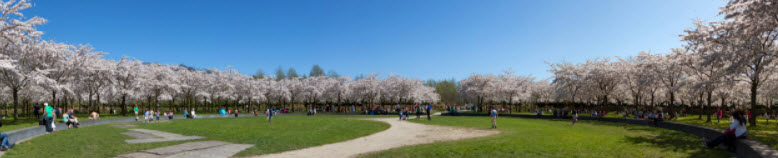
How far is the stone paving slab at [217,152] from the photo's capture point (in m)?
12.6

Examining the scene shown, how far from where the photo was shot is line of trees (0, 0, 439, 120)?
25752 millimetres

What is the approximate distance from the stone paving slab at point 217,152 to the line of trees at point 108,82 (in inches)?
484

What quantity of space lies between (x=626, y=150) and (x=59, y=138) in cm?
2300

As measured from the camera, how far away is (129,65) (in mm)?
44562

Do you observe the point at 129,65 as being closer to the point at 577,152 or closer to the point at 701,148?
the point at 577,152

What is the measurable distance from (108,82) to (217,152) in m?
36.7

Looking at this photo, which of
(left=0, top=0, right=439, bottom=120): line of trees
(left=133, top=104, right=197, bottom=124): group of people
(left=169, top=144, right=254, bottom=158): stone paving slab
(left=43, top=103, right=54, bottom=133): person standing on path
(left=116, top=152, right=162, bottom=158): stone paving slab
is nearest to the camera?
(left=116, top=152, right=162, bottom=158): stone paving slab

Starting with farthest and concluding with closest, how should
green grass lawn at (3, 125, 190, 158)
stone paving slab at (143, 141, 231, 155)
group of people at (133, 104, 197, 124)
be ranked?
group of people at (133, 104, 197, 124) < stone paving slab at (143, 141, 231, 155) < green grass lawn at (3, 125, 190, 158)

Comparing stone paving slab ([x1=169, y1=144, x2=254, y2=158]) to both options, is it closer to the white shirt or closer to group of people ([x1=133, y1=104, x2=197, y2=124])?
the white shirt

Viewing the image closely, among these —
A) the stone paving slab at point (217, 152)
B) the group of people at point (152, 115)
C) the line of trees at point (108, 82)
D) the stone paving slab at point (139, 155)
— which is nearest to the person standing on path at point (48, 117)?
the line of trees at point (108, 82)

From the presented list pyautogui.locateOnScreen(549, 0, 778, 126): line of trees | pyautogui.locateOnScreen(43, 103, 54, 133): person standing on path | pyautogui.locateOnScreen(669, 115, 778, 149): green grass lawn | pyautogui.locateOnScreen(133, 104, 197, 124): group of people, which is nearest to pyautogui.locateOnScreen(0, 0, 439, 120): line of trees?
pyautogui.locateOnScreen(43, 103, 54, 133): person standing on path

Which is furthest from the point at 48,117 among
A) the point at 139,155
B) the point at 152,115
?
the point at 152,115

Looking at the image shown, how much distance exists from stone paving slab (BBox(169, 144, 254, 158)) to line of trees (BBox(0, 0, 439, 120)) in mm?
12287

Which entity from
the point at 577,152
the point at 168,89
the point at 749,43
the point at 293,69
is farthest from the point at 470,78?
the point at 293,69
